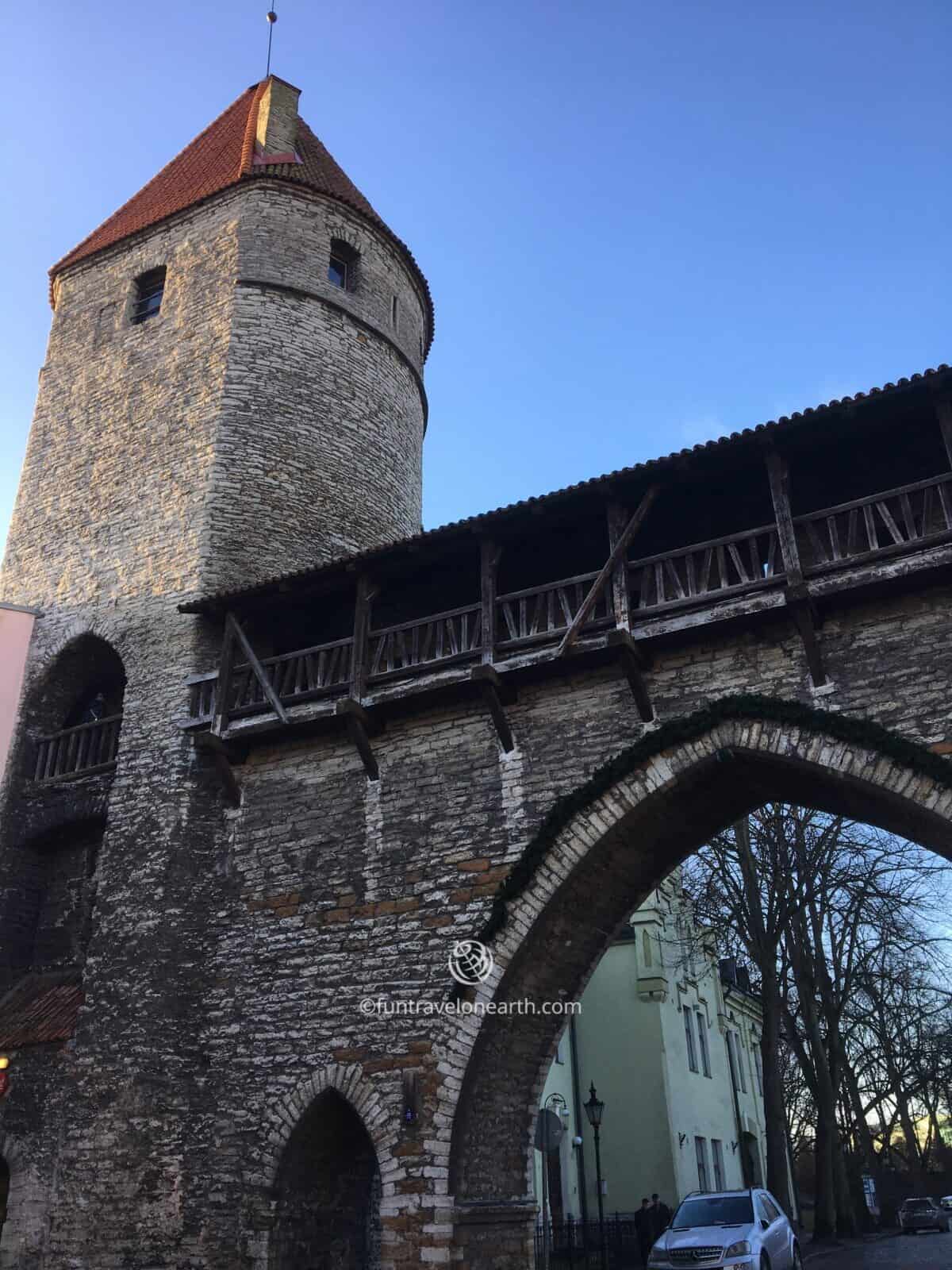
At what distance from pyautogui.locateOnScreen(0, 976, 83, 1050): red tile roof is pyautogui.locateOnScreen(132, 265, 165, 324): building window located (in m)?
10.1

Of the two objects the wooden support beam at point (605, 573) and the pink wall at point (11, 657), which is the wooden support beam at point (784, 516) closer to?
the wooden support beam at point (605, 573)

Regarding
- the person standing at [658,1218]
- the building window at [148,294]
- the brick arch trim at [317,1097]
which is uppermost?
the building window at [148,294]

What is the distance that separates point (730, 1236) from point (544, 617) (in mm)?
6585

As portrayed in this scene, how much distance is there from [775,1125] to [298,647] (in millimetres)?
10523

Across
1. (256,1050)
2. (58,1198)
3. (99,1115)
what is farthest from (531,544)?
(58,1198)

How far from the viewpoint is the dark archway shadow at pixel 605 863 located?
9.46 meters

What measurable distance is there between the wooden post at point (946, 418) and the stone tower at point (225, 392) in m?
8.39

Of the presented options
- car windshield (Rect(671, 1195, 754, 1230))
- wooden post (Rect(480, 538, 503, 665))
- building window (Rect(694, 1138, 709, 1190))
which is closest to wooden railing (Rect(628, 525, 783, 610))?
wooden post (Rect(480, 538, 503, 665))

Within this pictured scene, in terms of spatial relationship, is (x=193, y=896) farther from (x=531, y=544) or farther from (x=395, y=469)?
(x=395, y=469)

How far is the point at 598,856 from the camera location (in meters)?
10.2

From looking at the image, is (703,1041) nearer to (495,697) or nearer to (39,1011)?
(39,1011)

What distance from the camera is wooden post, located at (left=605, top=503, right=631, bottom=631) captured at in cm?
1025

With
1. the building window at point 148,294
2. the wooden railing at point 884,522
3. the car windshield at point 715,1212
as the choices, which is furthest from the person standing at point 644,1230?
the building window at point 148,294

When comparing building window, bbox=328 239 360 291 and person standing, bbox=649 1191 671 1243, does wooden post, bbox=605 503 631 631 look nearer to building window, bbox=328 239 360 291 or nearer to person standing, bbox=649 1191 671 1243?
building window, bbox=328 239 360 291
